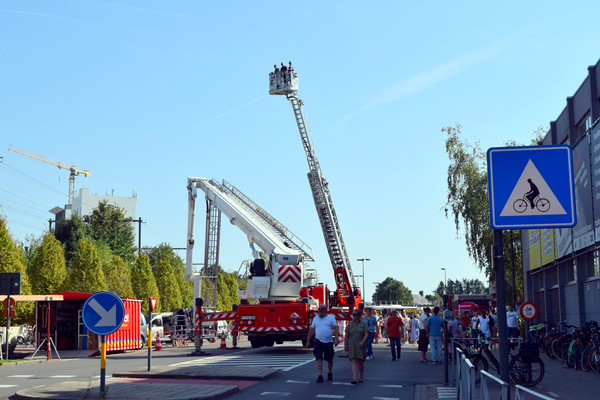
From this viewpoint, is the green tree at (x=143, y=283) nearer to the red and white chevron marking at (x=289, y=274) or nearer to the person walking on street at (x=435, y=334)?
the red and white chevron marking at (x=289, y=274)

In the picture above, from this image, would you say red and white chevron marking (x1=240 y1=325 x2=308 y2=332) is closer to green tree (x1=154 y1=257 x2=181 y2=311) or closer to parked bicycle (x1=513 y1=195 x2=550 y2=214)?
parked bicycle (x1=513 y1=195 x2=550 y2=214)

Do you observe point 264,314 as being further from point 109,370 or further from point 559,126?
point 559,126

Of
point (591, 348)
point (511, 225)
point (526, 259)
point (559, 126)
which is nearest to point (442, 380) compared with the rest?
point (591, 348)

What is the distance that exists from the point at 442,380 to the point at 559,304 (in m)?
13.3

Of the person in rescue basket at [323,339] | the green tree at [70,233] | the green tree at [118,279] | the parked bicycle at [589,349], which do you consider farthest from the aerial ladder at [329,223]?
the green tree at [70,233]

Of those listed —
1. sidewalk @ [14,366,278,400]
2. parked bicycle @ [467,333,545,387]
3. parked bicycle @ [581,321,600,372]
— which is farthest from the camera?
parked bicycle @ [581,321,600,372]

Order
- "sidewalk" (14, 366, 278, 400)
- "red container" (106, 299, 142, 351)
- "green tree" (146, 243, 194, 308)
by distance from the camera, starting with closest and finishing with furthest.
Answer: "sidewalk" (14, 366, 278, 400) → "red container" (106, 299, 142, 351) → "green tree" (146, 243, 194, 308)

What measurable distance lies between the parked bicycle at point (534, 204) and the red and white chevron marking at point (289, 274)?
18.0 m

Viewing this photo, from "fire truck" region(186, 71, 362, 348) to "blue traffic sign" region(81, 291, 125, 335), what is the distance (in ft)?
39.8

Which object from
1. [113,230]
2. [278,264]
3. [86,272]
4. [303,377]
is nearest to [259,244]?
[278,264]

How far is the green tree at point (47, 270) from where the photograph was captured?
35.5 m

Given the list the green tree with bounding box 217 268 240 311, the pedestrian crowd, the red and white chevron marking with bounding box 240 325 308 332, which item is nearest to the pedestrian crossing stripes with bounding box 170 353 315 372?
the red and white chevron marking with bounding box 240 325 308 332

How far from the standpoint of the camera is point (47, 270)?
3559 centimetres

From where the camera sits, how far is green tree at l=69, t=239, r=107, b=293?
38250 mm
